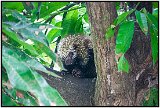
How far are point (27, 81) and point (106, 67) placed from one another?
48 cm

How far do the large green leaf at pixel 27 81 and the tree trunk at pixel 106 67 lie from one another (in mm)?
424

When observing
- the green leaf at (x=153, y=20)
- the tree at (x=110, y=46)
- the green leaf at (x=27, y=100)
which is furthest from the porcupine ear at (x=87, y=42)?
the green leaf at (x=27, y=100)

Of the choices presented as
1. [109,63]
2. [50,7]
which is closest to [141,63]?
[109,63]

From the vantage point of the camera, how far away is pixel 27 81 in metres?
0.89

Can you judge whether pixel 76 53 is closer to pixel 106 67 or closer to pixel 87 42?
pixel 87 42

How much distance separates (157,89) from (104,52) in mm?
261

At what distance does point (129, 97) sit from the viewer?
53.4 inches

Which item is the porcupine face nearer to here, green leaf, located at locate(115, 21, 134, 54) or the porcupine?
the porcupine

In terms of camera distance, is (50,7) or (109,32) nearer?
(109,32)

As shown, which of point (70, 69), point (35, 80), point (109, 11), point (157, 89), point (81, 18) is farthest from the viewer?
point (70, 69)

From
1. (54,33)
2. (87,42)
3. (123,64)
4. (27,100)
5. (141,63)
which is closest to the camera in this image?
(27,100)

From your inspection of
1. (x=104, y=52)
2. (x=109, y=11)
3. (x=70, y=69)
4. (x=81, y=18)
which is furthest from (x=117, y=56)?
(x=70, y=69)

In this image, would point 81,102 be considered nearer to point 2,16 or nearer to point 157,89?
point 157,89

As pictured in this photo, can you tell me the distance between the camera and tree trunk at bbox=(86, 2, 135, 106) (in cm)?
128
